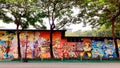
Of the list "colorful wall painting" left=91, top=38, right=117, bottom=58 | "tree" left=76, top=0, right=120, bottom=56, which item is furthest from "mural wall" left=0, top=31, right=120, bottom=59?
"tree" left=76, top=0, right=120, bottom=56

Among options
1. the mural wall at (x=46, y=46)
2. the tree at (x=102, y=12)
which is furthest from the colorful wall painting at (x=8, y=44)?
the tree at (x=102, y=12)

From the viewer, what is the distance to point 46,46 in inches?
1465

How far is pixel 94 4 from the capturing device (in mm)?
31562

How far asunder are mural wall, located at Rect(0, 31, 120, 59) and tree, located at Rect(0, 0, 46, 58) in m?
2.25

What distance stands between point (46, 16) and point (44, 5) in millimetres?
1375

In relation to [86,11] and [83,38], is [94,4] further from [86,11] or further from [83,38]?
[83,38]

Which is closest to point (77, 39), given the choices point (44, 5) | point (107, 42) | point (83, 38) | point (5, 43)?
point (83, 38)

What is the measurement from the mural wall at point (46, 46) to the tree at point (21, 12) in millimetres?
2251

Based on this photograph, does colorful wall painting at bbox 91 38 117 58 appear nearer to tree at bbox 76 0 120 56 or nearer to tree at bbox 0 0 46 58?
tree at bbox 76 0 120 56

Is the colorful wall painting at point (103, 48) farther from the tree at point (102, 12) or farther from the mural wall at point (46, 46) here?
the tree at point (102, 12)

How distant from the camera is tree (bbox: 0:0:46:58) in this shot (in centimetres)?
3173

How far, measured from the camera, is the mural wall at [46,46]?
3666 cm

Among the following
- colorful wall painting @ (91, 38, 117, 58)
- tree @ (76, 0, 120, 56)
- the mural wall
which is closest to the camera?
tree @ (76, 0, 120, 56)

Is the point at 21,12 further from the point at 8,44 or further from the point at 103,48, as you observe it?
the point at 103,48
